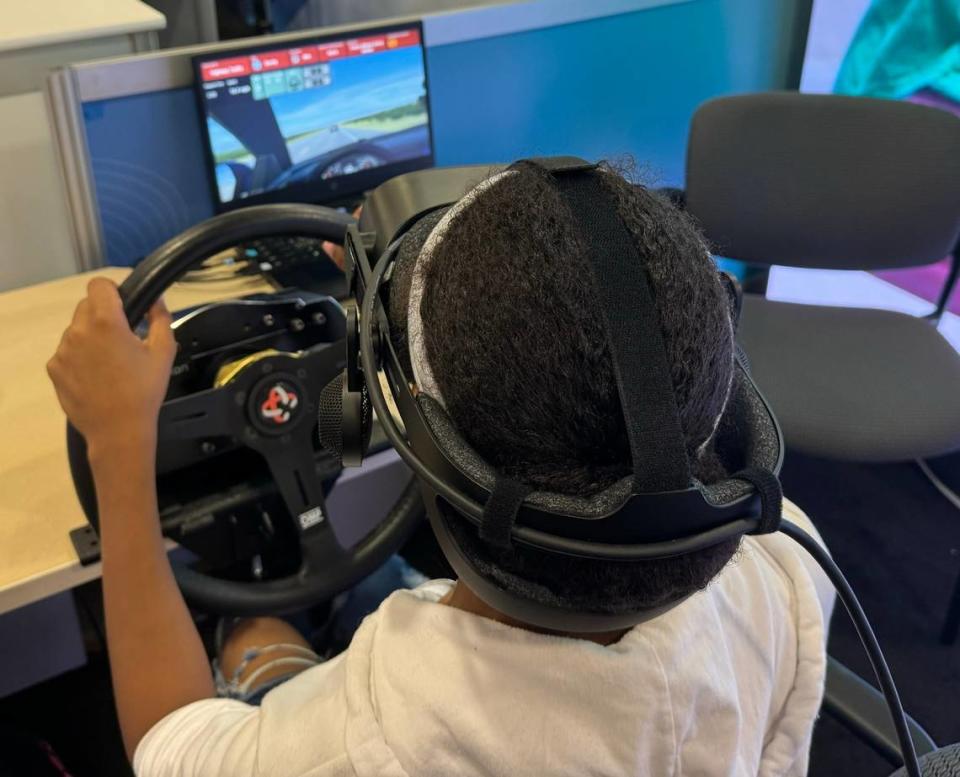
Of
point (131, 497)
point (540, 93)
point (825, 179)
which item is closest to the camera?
point (131, 497)

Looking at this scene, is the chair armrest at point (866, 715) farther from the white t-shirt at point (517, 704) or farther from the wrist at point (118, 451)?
the wrist at point (118, 451)

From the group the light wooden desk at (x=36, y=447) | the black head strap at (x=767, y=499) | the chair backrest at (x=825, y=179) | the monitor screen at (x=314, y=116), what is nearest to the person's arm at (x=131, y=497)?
the light wooden desk at (x=36, y=447)

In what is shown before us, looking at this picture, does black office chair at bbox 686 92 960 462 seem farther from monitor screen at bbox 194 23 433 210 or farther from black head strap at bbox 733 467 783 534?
black head strap at bbox 733 467 783 534

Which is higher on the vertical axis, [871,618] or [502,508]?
[502,508]

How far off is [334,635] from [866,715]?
77cm

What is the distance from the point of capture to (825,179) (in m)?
1.66

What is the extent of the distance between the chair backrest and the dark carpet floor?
0.59m

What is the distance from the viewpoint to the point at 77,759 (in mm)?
1488

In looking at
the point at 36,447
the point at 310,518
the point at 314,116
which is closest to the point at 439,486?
the point at 310,518

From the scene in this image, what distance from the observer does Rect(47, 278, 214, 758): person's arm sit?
2.40ft

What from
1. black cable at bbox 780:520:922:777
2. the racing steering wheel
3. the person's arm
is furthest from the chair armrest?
the person's arm

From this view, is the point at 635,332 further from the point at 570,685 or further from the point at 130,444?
the point at 130,444

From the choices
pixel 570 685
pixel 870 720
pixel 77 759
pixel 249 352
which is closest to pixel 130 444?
pixel 249 352

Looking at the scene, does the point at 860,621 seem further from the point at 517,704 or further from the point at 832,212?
the point at 832,212
